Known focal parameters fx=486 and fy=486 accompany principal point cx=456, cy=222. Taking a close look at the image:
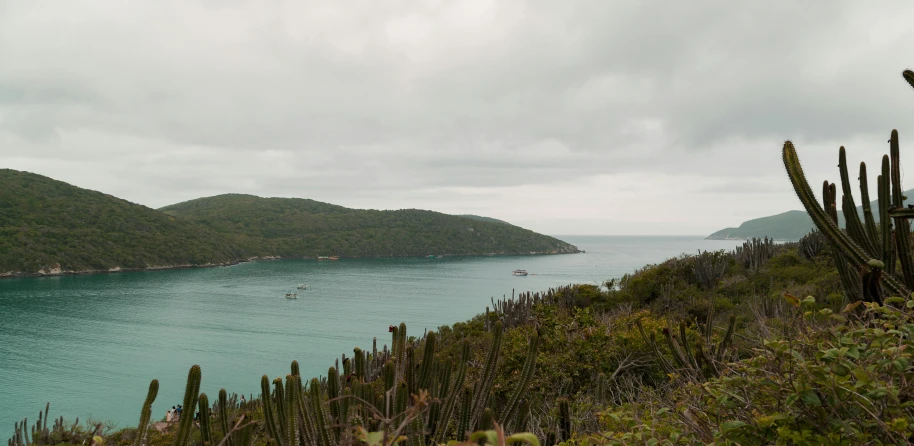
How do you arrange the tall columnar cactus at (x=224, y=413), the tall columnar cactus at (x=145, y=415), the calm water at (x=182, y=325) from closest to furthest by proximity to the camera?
the tall columnar cactus at (x=224, y=413), the tall columnar cactus at (x=145, y=415), the calm water at (x=182, y=325)

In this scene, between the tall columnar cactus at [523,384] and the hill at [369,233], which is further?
the hill at [369,233]

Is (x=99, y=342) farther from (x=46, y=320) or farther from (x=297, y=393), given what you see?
(x=297, y=393)

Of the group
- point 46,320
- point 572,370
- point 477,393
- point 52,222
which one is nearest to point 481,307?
point 46,320

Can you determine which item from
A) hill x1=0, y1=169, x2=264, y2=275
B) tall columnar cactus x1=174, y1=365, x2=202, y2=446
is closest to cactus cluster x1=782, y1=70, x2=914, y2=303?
tall columnar cactus x1=174, y1=365, x2=202, y2=446

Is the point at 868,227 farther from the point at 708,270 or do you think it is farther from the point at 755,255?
the point at 755,255

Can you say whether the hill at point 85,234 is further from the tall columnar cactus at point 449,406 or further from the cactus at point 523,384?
the cactus at point 523,384

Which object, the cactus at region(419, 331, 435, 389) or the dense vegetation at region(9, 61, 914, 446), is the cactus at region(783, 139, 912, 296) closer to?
the dense vegetation at region(9, 61, 914, 446)

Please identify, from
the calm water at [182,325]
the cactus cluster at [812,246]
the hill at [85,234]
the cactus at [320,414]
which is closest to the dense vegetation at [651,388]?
the cactus at [320,414]
